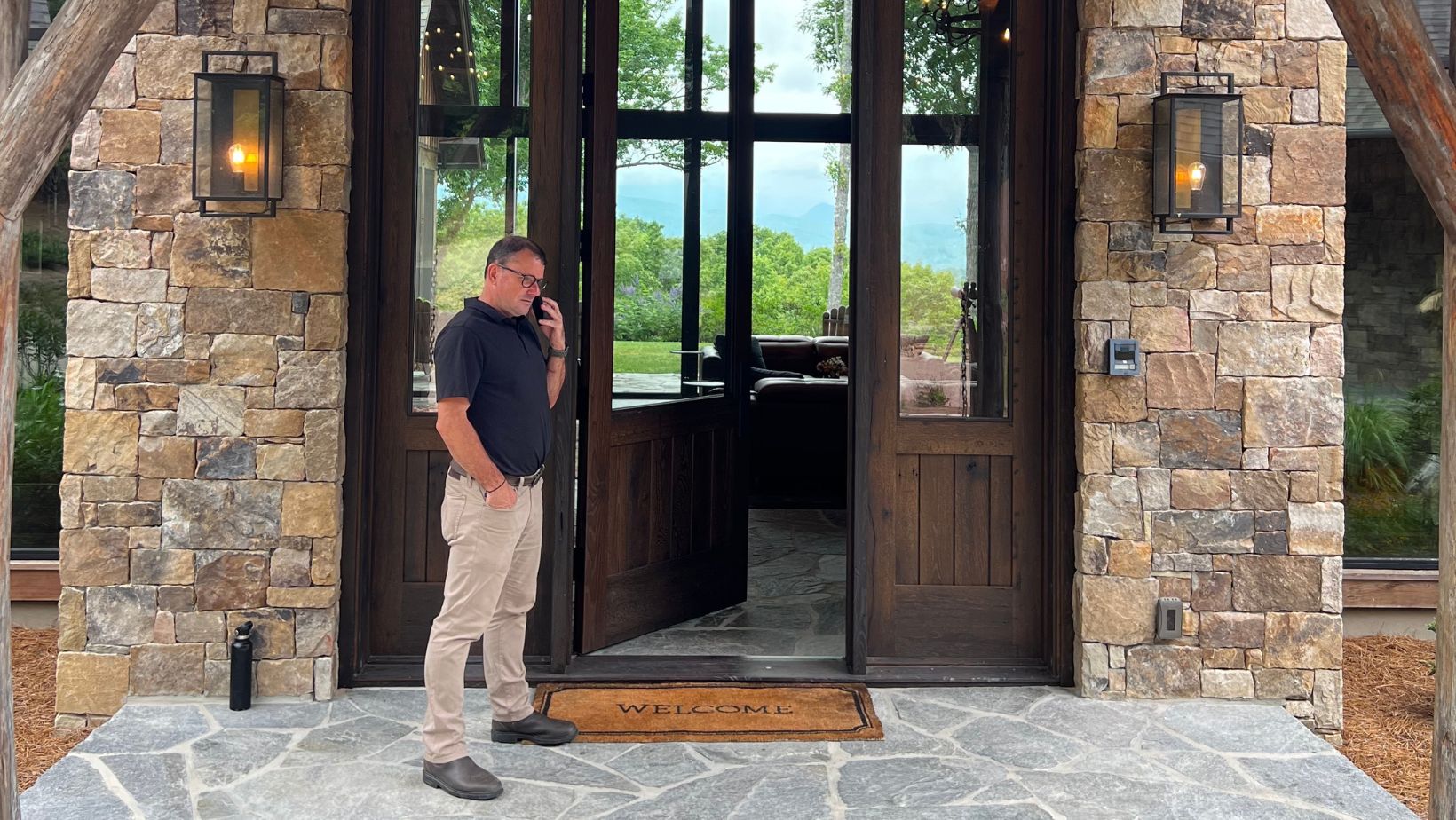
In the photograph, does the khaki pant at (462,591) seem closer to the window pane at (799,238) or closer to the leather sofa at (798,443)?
the leather sofa at (798,443)

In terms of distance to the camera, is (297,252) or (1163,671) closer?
(297,252)

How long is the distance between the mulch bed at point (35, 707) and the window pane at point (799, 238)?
475 inches

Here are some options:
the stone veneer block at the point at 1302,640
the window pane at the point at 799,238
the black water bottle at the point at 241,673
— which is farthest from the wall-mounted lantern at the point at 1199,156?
the window pane at the point at 799,238

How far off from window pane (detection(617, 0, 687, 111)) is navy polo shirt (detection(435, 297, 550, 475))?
1.60m

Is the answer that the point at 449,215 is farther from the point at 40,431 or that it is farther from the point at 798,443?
the point at 798,443

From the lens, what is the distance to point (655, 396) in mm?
4938

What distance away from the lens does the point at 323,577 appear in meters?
4.11

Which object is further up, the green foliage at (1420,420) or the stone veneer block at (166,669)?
the green foliage at (1420,420)

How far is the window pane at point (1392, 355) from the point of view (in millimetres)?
5398

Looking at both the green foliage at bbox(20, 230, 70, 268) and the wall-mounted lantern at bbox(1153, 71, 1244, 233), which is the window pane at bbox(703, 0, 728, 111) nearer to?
the wall-mounted lantern at bbox(1153, 71, 1244, 233)

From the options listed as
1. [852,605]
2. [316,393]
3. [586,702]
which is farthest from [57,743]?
[852,605]

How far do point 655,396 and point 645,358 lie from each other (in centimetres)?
18

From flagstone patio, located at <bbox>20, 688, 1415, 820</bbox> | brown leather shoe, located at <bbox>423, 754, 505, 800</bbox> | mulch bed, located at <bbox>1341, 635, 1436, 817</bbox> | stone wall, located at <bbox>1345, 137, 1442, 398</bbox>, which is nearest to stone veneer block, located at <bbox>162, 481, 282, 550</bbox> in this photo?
flagstone patio, located at <bbox>20, 688, 1415, 820</bbox>

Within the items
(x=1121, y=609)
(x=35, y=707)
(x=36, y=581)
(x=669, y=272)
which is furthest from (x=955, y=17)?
(x=36, y=581)
